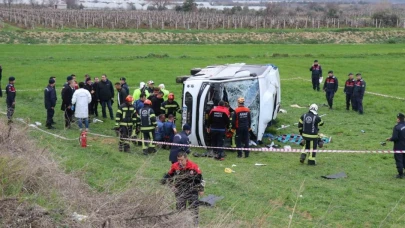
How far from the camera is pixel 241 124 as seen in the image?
14805 mm

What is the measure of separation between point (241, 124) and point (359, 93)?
8579mm

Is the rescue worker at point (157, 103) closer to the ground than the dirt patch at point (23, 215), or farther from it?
farther from it

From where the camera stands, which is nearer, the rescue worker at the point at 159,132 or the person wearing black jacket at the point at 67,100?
the rescue worker at the point at 159,132

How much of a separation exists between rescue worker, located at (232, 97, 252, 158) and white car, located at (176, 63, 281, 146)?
884 mm

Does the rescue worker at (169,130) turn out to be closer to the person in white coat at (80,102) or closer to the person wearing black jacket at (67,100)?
the person in white coat at (80,102)

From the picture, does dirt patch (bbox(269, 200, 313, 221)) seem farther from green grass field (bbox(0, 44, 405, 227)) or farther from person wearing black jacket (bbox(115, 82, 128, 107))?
person wearing black jacket (bbox(115, 82, 128, 107))

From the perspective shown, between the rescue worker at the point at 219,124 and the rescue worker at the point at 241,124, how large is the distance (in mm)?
258

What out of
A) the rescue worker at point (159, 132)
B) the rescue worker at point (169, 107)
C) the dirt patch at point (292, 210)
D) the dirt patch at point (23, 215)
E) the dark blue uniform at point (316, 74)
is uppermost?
the dark blue uniform at point (316, 74)

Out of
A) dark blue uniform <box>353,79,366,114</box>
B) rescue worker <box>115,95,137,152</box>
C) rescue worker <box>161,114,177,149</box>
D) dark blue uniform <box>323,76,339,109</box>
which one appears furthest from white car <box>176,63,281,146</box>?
dark blue uniform <box>323,76,339,109</box>

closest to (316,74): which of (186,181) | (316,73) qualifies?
(316,73)

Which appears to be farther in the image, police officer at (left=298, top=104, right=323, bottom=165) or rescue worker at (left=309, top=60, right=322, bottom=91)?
rescue worker at (left=309, top=60, right=322, bottom=91)

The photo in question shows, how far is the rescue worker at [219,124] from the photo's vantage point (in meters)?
14.7

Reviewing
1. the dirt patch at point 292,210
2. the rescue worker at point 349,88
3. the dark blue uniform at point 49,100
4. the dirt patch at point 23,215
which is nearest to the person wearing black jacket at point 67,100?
the dark blue uniform at point 49,100

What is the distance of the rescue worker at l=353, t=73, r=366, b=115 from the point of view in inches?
839
